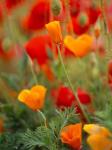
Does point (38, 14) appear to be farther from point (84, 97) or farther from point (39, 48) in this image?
point (84, 97)

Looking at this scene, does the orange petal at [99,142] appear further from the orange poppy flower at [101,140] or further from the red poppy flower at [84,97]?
the red poppy flower at [84,97]

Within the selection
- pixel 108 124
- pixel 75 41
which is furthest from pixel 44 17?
pixel 108 124

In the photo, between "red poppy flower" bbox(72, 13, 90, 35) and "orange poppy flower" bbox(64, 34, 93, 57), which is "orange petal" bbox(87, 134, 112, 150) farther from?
"red poppy flower" bbox(72, 13, 90, 35)

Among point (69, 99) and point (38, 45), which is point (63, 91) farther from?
point (38, 45)

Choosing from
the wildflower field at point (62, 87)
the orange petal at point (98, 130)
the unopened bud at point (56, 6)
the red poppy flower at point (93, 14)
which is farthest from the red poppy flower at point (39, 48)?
the orange petal at point (98, 130)

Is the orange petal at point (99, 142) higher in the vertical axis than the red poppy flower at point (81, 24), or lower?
lower

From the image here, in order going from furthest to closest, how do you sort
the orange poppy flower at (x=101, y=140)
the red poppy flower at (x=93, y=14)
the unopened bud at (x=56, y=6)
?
the red poppy flower at (x=93, y=14)
the unopened bud at (x=56, y=6)
the orange poppy flower at (x=101, y=140)

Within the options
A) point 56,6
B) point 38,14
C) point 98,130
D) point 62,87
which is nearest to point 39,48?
point 38,14
